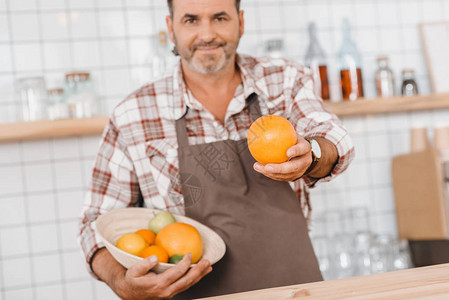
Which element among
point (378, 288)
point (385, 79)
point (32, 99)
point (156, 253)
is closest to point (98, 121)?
point (32, 99)

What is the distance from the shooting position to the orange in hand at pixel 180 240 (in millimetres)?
968

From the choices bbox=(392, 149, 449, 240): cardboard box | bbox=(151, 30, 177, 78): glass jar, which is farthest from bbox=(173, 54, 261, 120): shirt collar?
bbox=(392, 149, 449, 240): cardboard box

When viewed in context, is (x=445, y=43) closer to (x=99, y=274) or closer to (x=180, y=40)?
(x=180, y=40)

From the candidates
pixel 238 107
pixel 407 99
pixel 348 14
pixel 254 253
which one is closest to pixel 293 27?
pixel 348 14

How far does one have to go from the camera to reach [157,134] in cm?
127

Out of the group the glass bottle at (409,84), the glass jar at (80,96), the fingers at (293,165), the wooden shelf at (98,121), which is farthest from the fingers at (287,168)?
the glass bottle at (409,84)

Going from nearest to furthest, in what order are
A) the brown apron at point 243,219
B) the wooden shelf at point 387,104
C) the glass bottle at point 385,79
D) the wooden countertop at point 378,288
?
the wooden countertop at point 378,288 → the brown apron at point 243,219 → the wooden shelf at point 387,104 → the glass bottle at point 385,79

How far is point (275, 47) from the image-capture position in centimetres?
206

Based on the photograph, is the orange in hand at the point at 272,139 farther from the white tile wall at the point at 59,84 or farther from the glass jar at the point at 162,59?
the white tile wall at the point at 59,84

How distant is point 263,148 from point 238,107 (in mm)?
390

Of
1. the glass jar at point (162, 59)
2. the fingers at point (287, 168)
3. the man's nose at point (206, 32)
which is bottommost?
the fingers at point (287, 168)

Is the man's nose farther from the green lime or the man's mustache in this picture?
the green lime

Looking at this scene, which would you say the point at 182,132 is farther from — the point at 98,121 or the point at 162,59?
the point at 162,59

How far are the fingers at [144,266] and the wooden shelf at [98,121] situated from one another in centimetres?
100
